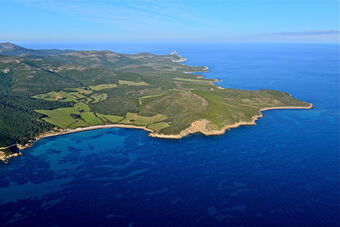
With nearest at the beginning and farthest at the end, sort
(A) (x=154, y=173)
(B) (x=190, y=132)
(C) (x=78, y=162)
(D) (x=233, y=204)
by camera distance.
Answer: (D) (x=233, y=204) < (A) (x=154, y=173) < (C) (x=78, y=162) < (B) (x=190, y=132)

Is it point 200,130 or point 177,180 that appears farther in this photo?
point 200,130

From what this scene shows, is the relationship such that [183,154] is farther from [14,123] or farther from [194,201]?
[14,123]

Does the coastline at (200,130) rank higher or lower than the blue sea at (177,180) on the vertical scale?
higher

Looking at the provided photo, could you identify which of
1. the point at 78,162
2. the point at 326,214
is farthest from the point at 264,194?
the point at 78,162

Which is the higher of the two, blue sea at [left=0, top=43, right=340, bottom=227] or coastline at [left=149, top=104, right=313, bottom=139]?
coastline at [left=149, top=104, right=313, bottom=139]

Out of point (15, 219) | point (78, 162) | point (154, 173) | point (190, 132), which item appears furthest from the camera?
point (190, 132)

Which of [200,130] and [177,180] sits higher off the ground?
[200,130]

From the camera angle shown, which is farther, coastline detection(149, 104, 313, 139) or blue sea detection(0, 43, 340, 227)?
coastline detection(149, 104, 313, 139)

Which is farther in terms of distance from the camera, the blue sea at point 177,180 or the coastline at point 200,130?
the coastline at point 200,130
